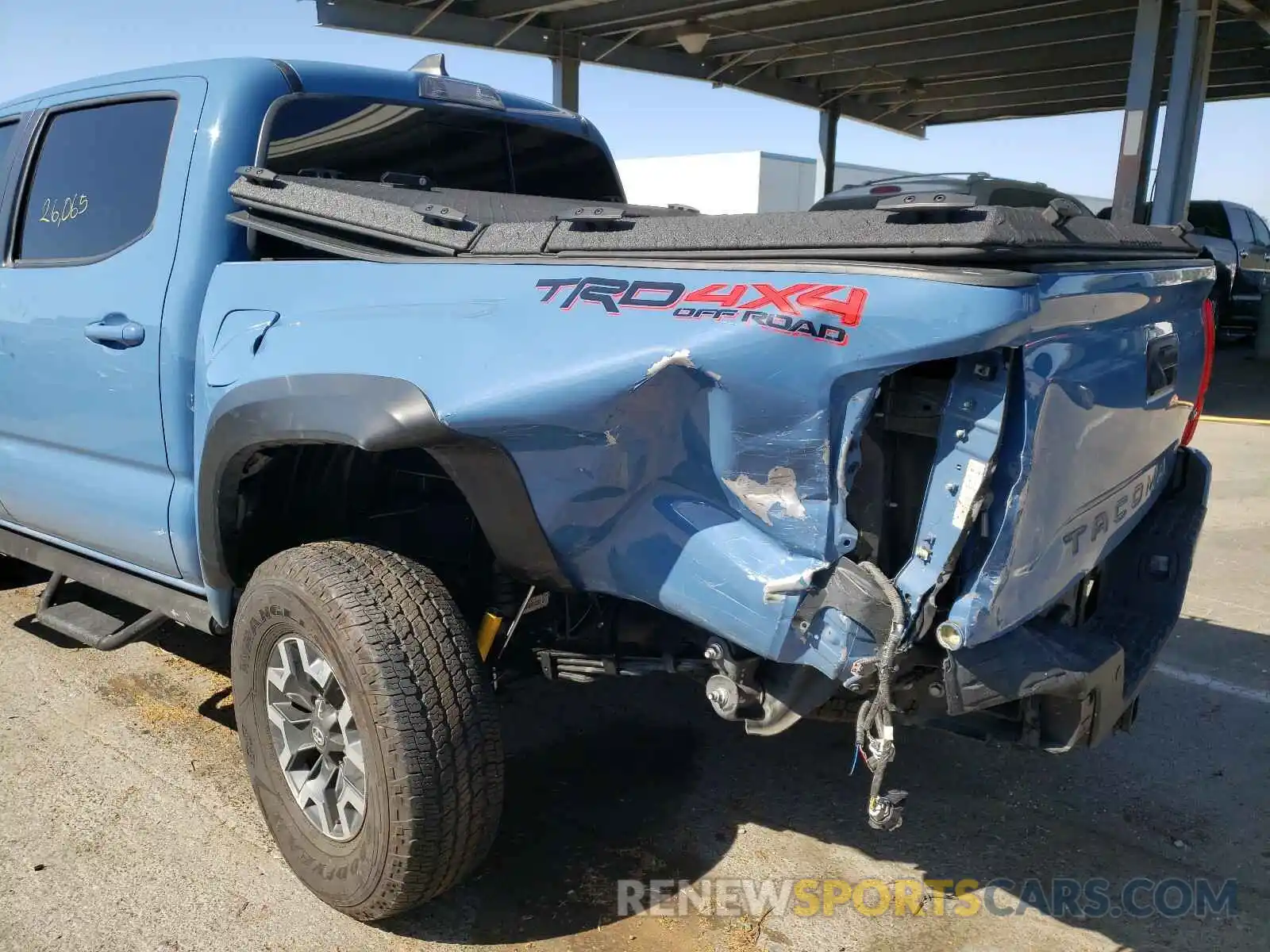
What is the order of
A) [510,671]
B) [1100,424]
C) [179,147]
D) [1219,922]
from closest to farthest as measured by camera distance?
[1100,424]
[1219,922]
[510,671]
[179,147]

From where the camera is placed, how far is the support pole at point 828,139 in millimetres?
18594

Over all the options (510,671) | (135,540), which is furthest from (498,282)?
(135,540)

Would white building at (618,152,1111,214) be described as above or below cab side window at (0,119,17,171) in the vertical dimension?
below

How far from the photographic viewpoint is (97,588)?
144 inches

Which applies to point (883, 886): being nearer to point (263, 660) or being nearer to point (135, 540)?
point (263, 660)

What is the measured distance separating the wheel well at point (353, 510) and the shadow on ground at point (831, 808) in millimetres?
788

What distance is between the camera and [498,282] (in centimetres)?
231

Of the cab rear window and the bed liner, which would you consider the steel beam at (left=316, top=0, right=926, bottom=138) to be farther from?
the bed liner

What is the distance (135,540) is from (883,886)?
8.12 ft

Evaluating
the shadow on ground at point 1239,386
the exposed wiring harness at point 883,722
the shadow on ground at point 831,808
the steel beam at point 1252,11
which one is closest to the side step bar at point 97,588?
the shadow on ground at point 831,808

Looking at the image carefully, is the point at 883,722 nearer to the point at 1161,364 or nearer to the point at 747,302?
the point at 747,302

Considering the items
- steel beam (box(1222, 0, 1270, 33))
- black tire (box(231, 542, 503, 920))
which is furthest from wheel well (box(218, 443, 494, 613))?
steel beam (box(1222, 0, 1270, 33))

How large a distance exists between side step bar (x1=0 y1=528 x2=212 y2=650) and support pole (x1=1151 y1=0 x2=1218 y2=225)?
1029 centimetres

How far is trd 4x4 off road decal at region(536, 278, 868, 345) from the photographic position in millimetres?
1864
